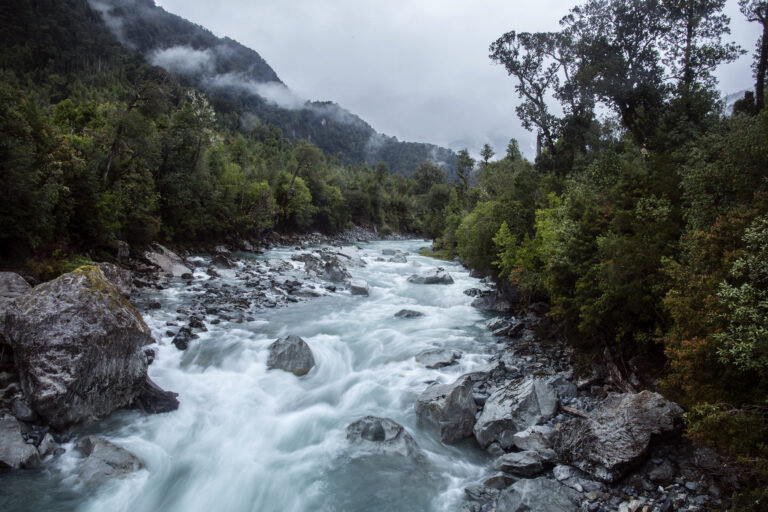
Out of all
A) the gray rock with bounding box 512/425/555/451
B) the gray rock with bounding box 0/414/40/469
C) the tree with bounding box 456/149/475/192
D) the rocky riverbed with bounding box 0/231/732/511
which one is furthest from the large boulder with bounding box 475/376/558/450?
the tree with bounding box 456/149/475/192

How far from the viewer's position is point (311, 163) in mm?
54594

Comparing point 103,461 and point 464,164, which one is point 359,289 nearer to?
point 103,461

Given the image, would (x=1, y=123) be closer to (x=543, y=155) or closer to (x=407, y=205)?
(x=543, y=155)

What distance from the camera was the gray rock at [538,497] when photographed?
270 inches

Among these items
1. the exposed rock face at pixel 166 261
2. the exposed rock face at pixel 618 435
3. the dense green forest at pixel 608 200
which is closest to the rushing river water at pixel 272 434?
the exposed rock face at pixel 618 435

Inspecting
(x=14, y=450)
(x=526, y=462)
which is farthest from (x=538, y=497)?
(x=14, y=450)

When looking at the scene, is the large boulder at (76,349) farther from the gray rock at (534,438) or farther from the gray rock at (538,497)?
the gray rock at (534,438)

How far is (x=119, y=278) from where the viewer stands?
18703 mm

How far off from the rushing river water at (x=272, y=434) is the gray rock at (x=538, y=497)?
1125 millimetres

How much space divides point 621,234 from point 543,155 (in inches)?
715

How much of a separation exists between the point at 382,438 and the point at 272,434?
3.08 metres

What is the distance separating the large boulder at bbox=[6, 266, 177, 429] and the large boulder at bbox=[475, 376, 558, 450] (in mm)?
9384

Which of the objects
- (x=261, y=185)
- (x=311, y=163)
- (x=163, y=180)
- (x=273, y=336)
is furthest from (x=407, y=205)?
(x=273, y=336)

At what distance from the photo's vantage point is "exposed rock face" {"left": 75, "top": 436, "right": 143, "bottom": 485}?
25.3ft
